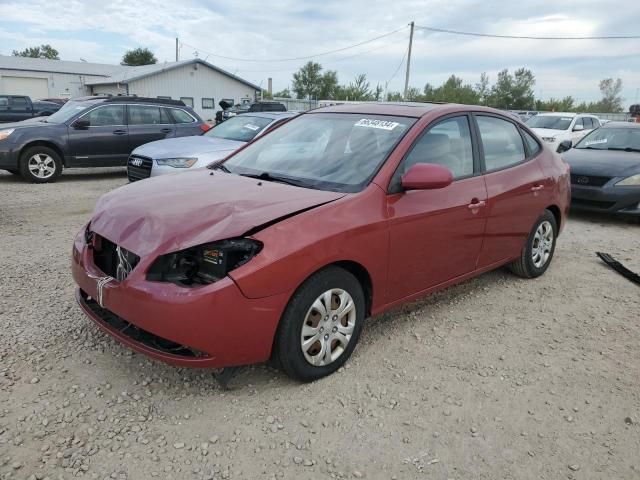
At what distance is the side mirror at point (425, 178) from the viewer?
3199mm

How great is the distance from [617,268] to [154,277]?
16.0 feet

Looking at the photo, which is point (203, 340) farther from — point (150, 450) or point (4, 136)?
point (4, 136)

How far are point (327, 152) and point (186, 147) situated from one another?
5126 mm

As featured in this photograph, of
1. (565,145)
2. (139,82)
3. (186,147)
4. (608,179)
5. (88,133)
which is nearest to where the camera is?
(608,179)

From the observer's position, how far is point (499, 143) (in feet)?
14.4

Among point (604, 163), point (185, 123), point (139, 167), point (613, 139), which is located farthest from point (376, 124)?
point (185, 123)

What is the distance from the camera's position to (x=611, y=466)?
2510 millimetres

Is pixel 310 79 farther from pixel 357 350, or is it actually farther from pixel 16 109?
pixel 357 350

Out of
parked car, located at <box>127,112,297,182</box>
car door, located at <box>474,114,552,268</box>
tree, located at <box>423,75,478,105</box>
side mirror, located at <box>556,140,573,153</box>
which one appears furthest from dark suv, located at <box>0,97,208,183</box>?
tree, located at <box>423,75,478,105</box>

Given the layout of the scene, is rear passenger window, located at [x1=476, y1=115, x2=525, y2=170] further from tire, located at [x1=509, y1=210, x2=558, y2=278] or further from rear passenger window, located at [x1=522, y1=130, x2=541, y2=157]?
tire, located at [x1=509, y1=210, x2=558, y2=278]

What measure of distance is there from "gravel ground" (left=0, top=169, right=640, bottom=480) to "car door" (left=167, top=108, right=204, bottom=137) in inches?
290

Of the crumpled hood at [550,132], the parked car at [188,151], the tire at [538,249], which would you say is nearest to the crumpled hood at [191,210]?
the tire at [538,249]

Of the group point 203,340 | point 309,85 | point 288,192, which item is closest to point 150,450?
point 203,340

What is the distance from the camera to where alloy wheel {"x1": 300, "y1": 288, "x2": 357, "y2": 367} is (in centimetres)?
293
